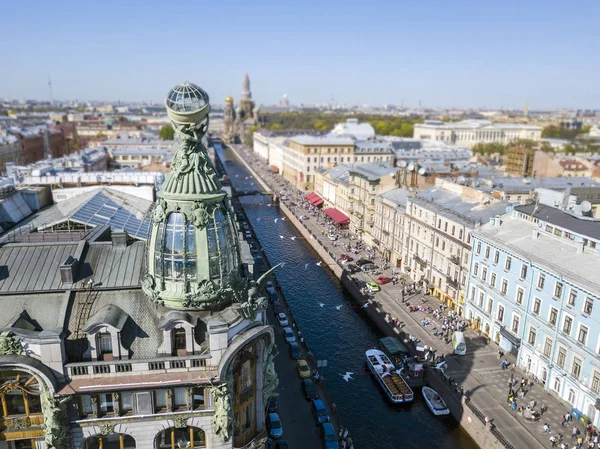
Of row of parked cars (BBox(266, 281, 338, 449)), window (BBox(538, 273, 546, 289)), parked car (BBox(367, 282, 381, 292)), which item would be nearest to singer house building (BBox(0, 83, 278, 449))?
row of parked cars (BBox(266, 281, 338, 449))

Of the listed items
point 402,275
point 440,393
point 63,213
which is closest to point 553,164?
point 402,275

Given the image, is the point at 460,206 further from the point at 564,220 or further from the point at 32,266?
the point at 32,266

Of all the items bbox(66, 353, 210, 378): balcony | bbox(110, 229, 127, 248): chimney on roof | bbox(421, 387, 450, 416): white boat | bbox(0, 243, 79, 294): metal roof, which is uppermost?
bbox(110, 229, 127, 248): chimney on roof

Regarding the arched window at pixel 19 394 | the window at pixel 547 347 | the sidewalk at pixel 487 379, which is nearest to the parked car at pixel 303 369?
the sidewalk at pixel 487 379

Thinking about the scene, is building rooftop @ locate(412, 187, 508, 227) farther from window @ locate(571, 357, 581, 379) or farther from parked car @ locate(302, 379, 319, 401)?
parked car @ locate(302, 379, 319, 401)

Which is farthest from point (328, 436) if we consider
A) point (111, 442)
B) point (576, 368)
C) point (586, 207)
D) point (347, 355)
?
point (586, 207)

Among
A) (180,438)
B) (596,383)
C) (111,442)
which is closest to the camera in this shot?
(111,442)

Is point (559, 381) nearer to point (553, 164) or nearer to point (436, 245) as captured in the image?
point (436, 245)
